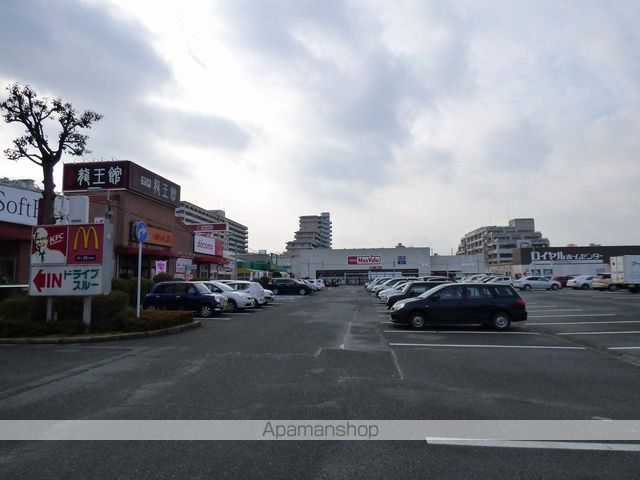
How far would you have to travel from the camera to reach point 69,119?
47.3ft

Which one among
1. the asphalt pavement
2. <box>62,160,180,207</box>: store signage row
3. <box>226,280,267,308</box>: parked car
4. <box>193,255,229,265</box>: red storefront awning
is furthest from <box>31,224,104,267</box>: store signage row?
<box>193,255,229,265</box>: red storefront awning

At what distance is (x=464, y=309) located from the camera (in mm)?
13844

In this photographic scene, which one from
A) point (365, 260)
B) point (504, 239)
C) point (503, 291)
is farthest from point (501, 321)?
point (504, 239)

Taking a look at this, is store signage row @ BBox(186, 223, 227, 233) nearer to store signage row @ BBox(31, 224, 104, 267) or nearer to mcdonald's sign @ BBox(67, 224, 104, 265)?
store signage row @ BBox(31, 224, 104, 267)

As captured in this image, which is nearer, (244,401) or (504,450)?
(504,450)

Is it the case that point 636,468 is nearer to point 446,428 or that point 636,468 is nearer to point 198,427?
point 446,428

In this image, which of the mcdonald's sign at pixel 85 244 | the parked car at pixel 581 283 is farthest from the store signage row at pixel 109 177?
the parked car at pixel 581 283

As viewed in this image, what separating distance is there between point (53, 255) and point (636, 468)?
13537 millimetres

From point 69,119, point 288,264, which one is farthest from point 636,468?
point 288,264

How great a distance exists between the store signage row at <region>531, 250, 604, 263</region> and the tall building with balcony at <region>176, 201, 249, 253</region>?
212 feet

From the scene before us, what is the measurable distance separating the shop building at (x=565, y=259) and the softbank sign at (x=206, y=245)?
52412mm

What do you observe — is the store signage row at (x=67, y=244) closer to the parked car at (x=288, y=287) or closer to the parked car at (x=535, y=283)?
the parked car at (x=288, y=287)

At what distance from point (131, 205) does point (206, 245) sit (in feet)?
44.4

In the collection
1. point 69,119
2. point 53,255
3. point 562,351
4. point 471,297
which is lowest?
point 562,351
